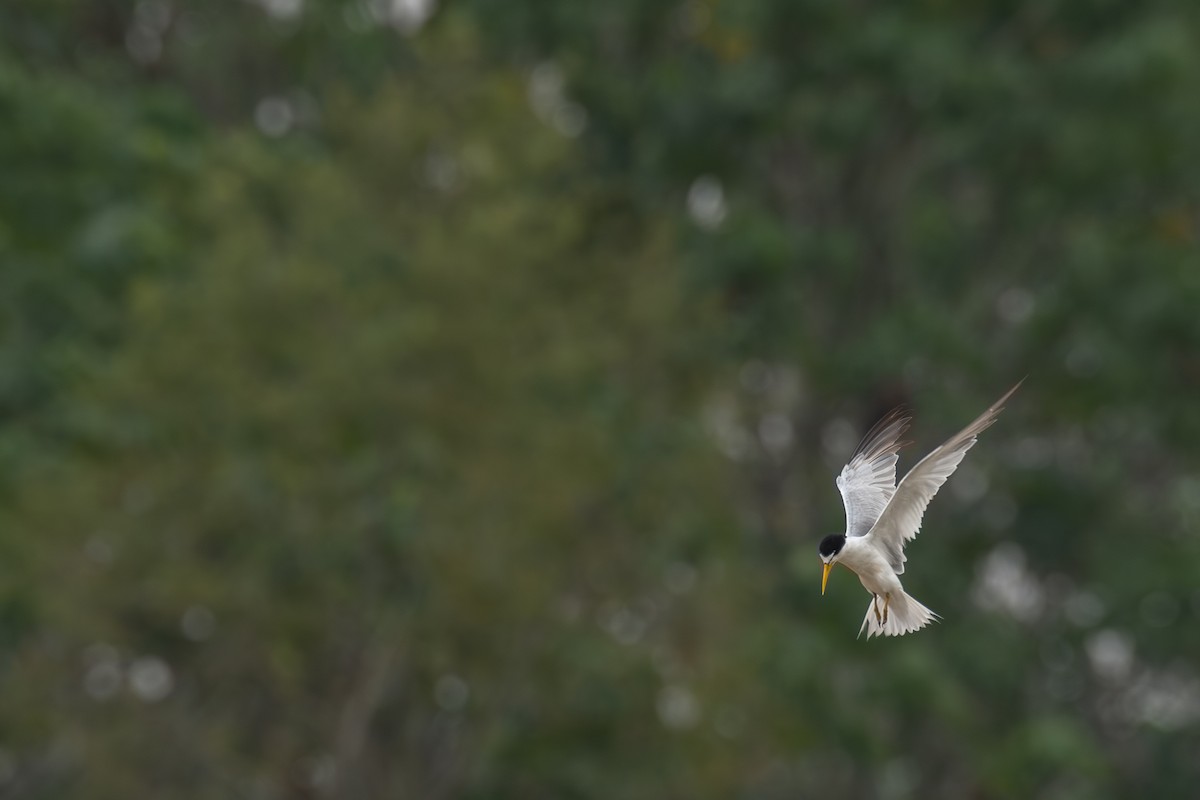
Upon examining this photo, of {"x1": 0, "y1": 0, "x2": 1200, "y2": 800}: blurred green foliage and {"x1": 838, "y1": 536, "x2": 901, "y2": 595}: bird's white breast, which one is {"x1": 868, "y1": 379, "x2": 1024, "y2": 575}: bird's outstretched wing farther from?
{"x1": 0, "y1": 0, "x2": 1200, "y2": 800}: blurred green foliage

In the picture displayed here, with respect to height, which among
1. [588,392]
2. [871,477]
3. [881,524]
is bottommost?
[881,524]

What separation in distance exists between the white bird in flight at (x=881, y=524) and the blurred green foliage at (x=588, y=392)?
40.9ft

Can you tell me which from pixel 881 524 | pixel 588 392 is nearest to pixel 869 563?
pixel 881 524

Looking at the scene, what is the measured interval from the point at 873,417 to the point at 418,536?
8191 mm

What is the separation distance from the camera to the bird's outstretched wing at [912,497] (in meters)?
11.6

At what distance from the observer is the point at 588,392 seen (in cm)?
2833

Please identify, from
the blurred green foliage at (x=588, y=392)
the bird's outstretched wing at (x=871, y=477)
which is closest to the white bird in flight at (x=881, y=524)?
the bird's outstretched wing at (x=871, y=477)

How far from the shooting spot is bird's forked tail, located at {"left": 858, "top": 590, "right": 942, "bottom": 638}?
13070 millimetres

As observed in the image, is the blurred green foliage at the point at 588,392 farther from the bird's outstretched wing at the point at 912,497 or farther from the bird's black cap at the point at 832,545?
the bird's black cap at the point at 832,545

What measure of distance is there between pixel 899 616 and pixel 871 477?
2.35ft

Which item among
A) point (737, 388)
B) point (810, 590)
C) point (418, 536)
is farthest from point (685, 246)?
point (418, 536)

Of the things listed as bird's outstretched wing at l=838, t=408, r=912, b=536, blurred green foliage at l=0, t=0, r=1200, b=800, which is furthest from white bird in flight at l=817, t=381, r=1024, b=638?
blurred green foliage at l=0, t=0, r=1200, b=800

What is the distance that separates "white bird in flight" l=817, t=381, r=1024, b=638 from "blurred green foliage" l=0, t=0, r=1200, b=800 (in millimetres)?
12465

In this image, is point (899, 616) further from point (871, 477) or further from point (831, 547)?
point (831, 547)
